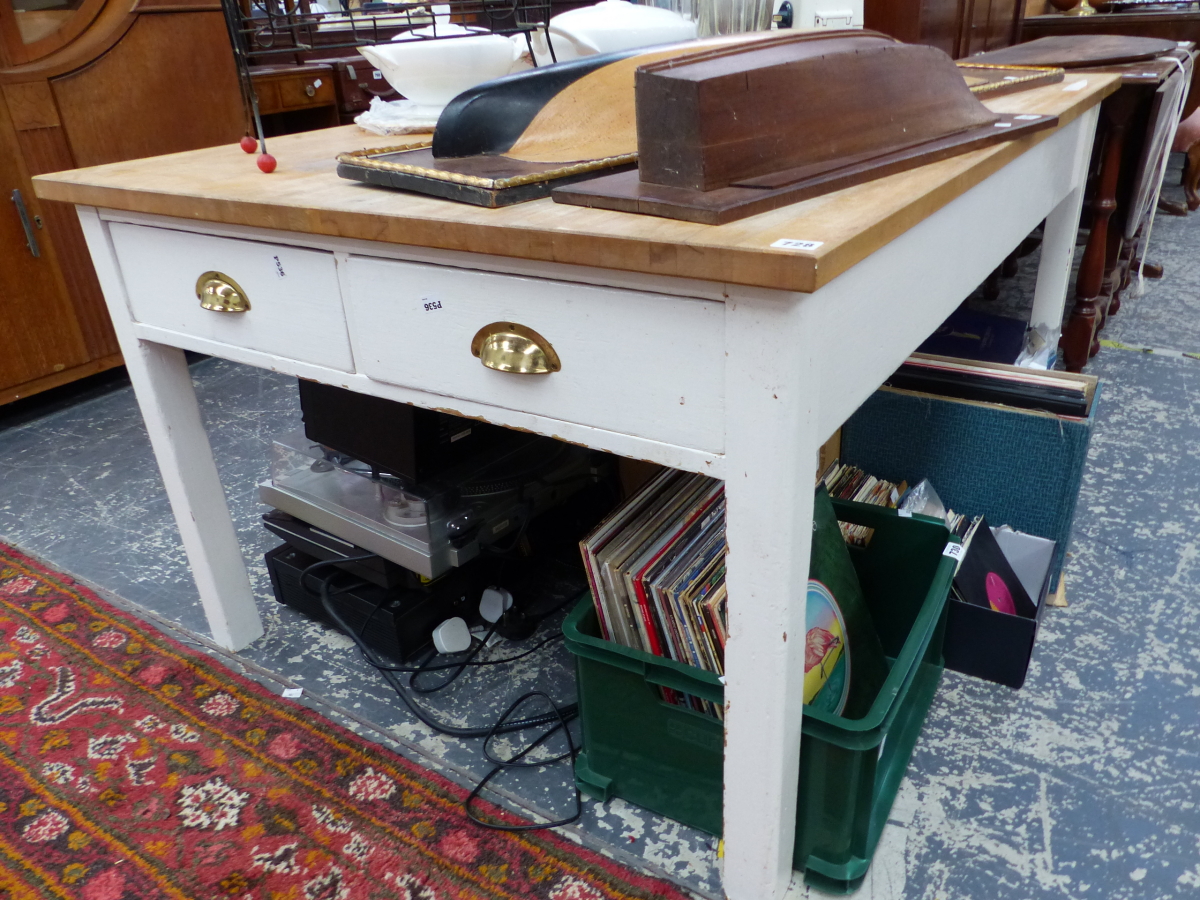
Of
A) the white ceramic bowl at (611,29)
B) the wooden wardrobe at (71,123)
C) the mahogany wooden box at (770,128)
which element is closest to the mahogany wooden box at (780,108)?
the mahogany wooden box at (770,128)

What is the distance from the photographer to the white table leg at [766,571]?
0.56 metres

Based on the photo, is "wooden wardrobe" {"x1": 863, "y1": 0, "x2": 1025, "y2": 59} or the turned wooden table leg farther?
"wooden wardrobe" {"x1": 863, "y1": 0, "x2": 1025, "y2": 59}

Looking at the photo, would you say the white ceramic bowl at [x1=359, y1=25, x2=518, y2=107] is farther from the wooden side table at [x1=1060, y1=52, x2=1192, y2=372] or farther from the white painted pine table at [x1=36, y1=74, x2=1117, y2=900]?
the wooden side table at [x1=1060, y1=52, x2=1192, y2=372]

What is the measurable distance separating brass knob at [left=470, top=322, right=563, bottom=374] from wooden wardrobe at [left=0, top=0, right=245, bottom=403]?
1.75m

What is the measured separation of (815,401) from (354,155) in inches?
18.8

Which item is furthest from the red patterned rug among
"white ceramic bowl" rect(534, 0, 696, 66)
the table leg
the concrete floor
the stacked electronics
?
the table leg

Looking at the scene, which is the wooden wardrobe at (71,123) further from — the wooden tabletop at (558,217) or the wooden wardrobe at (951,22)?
the wooden wardrobe at (951,22)

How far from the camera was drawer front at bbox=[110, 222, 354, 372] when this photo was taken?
0.79m

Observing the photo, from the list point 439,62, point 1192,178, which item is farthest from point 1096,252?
point 1192,178

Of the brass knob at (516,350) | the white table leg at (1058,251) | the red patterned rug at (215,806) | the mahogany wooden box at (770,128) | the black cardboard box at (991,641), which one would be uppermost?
the mahogany wooden box at (770,128)

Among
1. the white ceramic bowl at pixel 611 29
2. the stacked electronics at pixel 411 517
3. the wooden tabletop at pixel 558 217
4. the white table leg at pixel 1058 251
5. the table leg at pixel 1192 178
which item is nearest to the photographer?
the wooden tabletop at pixel 558 217

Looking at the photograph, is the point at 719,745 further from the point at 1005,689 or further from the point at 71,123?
the point at 71,123

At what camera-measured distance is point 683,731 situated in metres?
0.86

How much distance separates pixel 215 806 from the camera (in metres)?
0.95
